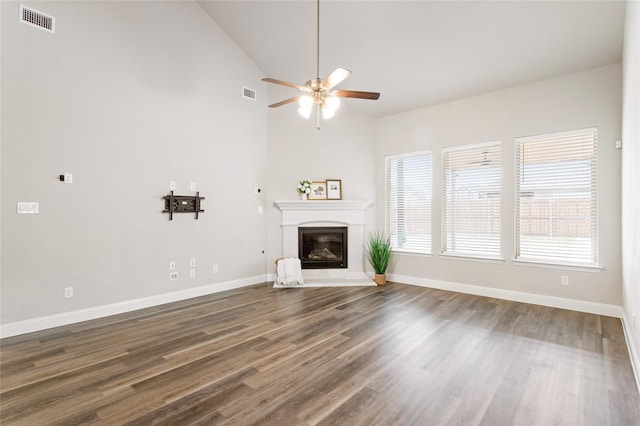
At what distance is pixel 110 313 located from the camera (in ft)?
13.1

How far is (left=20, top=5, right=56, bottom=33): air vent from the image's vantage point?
11.1ft

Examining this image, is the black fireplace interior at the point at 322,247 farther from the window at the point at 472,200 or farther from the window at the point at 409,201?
the window at the point at 472,200

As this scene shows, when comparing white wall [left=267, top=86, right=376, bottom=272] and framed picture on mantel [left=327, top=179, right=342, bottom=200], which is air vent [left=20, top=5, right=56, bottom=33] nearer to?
white wall [left=267, top=86, right=376, bottom=272]

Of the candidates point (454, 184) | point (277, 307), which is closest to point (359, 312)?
point (277, 307)

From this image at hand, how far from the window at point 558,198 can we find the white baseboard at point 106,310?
183 inches

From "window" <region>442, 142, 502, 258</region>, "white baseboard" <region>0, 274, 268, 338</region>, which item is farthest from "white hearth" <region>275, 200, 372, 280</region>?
"window" <region>442, 142, 502, 258</region>

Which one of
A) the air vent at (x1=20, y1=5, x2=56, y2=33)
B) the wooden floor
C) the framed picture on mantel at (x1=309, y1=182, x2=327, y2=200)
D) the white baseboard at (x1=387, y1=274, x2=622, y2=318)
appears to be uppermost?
the air vent at (x1=20, y1=5, x2=56, y2=33)

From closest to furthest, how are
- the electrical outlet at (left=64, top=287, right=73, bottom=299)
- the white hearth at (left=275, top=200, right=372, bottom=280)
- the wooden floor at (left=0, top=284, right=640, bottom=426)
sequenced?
the wooden floor at (left=0, top=284, right=640, bottom=426), the electrical outlet at (left=64, top=287, right=73, bottom=299), the white hearth at (left=275, top=200, right=372, bottom=280)

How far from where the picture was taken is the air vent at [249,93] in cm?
564

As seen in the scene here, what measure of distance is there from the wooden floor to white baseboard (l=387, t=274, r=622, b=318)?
0.18 meters

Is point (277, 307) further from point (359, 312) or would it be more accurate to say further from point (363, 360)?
point (363, 360)

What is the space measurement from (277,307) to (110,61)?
3.84m

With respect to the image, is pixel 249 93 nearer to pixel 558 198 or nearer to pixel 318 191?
pixel 318 191

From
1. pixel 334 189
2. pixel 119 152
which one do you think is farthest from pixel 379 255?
pixel 119 152
